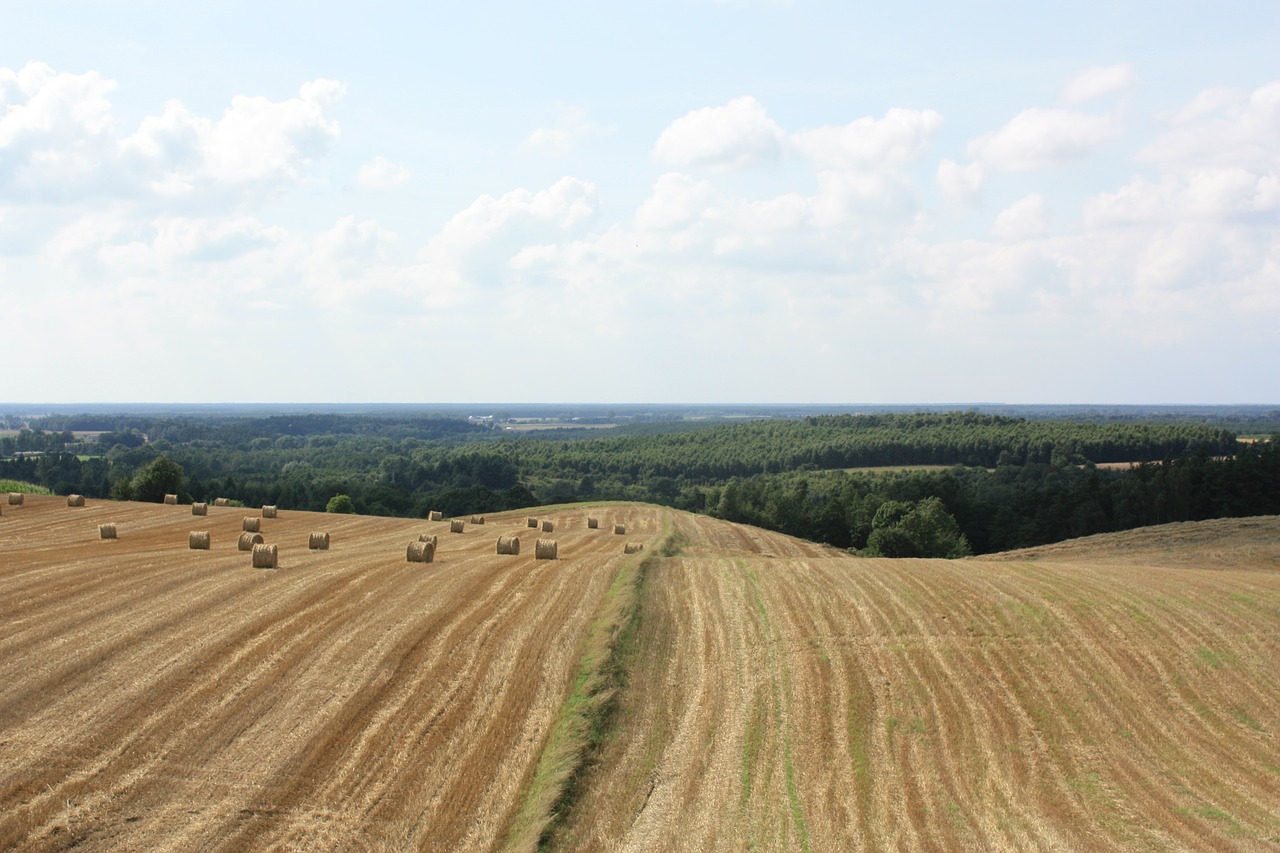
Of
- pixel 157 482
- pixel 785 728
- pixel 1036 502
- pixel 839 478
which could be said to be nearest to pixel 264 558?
pixel 785 728

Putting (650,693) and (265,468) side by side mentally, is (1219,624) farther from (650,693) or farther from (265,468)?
(265,468)

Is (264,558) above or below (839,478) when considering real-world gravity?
above

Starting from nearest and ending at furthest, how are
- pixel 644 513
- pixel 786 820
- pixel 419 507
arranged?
pixel 786 820, pixel 644 513, pixel 419 507

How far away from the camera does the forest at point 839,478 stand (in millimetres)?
74812

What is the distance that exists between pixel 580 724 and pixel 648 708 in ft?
6.16

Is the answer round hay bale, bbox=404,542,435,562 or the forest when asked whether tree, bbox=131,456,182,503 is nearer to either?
the forest

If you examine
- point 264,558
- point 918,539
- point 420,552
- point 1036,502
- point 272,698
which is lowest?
point 918,539

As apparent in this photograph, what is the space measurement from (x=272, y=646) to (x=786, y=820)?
465 inches

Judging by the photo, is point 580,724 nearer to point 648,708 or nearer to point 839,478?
point 648,708

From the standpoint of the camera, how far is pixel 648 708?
18141mm

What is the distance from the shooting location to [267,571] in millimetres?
26438

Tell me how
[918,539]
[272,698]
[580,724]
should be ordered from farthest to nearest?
[918,539], [272,698], [580,724]

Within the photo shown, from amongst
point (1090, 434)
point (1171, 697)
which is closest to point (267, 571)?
point (1171, 697)

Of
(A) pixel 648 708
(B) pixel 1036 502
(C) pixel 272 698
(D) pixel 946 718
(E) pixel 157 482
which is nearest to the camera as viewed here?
(C) pixel 272 698
